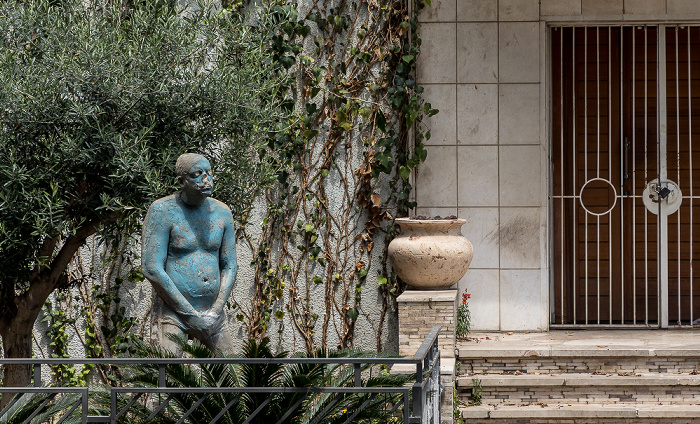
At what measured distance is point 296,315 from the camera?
7.64m

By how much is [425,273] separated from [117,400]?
9.97 ft

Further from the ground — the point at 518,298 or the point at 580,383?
the point at 518,298

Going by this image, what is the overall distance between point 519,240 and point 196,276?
11.7ft

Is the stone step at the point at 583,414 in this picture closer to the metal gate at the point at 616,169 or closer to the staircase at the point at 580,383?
the staircase at the point at 580,383

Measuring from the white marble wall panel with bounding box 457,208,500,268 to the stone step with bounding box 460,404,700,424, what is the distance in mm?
1612

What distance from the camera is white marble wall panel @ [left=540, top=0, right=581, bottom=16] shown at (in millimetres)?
7492

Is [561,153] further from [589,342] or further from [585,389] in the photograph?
[585,389]

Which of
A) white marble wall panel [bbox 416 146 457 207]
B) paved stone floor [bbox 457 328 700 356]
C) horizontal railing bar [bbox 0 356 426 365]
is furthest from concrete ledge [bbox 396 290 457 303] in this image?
horizontal railing bar [bbox 0 356 426 365]

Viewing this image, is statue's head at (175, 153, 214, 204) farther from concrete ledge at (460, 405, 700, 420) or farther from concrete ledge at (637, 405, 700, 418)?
concrete ledge at (637, 405, 700, 418)

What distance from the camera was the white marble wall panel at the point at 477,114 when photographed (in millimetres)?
7559

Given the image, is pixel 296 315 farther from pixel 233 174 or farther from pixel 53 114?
pixel 53 114

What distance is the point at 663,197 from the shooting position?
25.1 ft

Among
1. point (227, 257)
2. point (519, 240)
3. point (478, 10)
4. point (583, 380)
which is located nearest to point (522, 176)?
point (519, 240)

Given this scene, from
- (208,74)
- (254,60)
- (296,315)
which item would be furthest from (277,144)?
(208,74)
